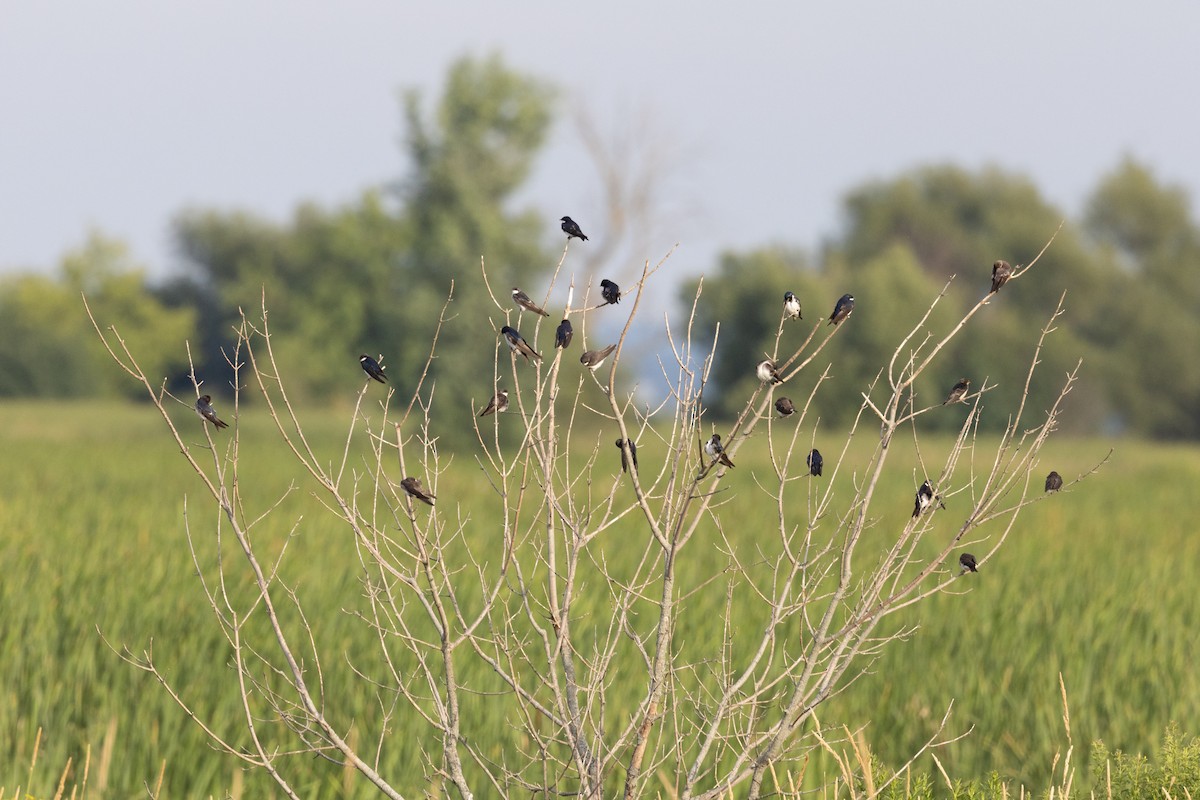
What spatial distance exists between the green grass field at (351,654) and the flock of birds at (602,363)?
33 centimetres

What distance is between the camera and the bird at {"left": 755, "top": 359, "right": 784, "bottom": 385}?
3322 mm

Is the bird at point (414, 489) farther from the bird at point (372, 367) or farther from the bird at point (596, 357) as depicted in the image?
the bird at point (596, 357)

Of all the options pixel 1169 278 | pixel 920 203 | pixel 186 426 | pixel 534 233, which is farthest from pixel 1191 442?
pixel 186 426

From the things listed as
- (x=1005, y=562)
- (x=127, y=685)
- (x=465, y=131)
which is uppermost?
(x=465, y=131)

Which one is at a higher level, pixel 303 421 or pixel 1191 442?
pixel 1191 442

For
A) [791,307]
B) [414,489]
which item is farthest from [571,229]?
[414,489]

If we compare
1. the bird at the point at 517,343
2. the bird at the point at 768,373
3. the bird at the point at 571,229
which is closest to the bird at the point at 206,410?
the bird at the point at 517,343

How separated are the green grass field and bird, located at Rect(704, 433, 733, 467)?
712 millimetres

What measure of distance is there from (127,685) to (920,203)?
182ft

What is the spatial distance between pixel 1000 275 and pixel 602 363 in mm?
1275

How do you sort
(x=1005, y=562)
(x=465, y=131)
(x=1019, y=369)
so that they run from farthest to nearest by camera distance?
(x=1019, y=369) → (x=465, y=131) → (x=1005, y=562)

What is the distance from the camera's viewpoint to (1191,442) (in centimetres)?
5209

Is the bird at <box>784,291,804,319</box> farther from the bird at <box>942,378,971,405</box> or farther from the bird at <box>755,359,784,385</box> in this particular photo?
the bird at <box>942,378,971,405</box>

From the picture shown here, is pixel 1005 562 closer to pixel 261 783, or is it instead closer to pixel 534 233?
pixel 261 783
